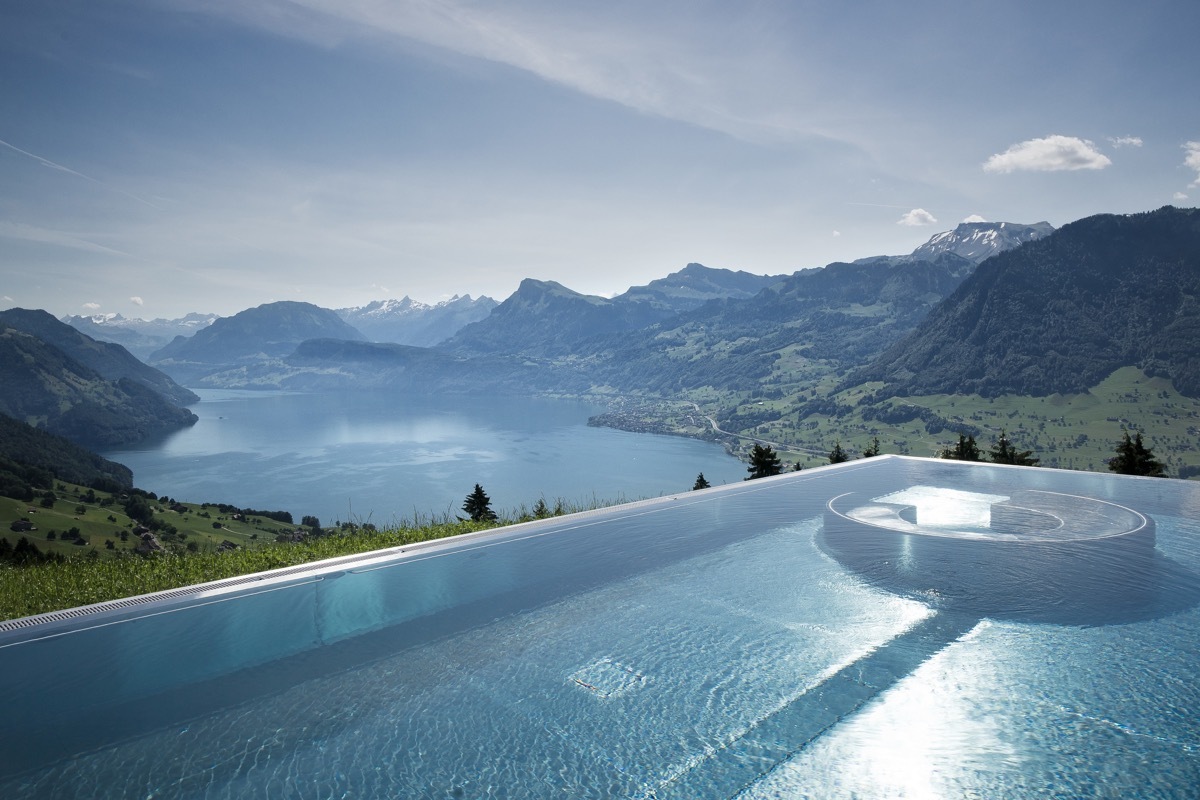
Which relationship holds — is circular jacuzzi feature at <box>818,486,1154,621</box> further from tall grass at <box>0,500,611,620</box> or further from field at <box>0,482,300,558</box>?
field at <box>0,482,300,558</box>

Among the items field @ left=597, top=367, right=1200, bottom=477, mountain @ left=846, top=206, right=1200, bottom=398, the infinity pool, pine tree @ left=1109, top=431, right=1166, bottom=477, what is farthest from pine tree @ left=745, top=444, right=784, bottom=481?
mountain @ left=846, top=206, right=1200, bottom=398

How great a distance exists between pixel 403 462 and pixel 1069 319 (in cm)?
13743

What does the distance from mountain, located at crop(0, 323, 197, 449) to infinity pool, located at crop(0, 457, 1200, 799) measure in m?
127

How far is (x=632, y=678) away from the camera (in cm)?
290

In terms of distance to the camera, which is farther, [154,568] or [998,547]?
[998,547]

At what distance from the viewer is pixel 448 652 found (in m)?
3.13

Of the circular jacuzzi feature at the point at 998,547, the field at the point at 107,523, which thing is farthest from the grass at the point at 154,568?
the field at the point at 107,523

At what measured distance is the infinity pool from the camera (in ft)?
7.22

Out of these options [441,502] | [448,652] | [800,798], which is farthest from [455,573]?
[441,502]

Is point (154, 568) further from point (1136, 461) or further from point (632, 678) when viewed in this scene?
point (1136, 461)

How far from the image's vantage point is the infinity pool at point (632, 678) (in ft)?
7.22

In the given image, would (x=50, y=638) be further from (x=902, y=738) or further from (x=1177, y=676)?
(x=1177, y=676)

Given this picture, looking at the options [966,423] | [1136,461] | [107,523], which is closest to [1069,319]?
[966,423]

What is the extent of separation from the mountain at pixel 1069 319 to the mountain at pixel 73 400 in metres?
139
